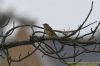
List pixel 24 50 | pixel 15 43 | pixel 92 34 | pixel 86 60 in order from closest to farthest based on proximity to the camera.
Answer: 1. pixel 92 34
2. pixel 15 43
3. pixel 86 60
4. pixel 24 50

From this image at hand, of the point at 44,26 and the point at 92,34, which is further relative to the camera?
the point at 44,26

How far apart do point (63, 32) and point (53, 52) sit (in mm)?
375

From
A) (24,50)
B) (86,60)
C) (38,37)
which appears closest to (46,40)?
(38,37)

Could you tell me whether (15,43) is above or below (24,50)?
above

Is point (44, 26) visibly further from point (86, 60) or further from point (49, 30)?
point (86, 60)

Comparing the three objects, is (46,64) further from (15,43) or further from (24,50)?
(15,43)

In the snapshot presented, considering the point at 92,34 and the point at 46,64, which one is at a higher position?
the point at 92,34

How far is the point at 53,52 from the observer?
503 cm

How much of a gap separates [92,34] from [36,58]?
41.7 feet

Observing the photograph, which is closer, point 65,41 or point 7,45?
point 65,41

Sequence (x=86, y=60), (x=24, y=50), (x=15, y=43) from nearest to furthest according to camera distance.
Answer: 1. (x=15, y=43)
2. (x=86, y=60)
3. (x=24, y=50)

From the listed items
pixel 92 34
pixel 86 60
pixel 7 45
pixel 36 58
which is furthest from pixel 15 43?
pixel 36 58

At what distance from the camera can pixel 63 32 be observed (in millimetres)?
4750

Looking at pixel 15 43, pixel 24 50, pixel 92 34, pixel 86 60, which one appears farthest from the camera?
pixel 24 50
